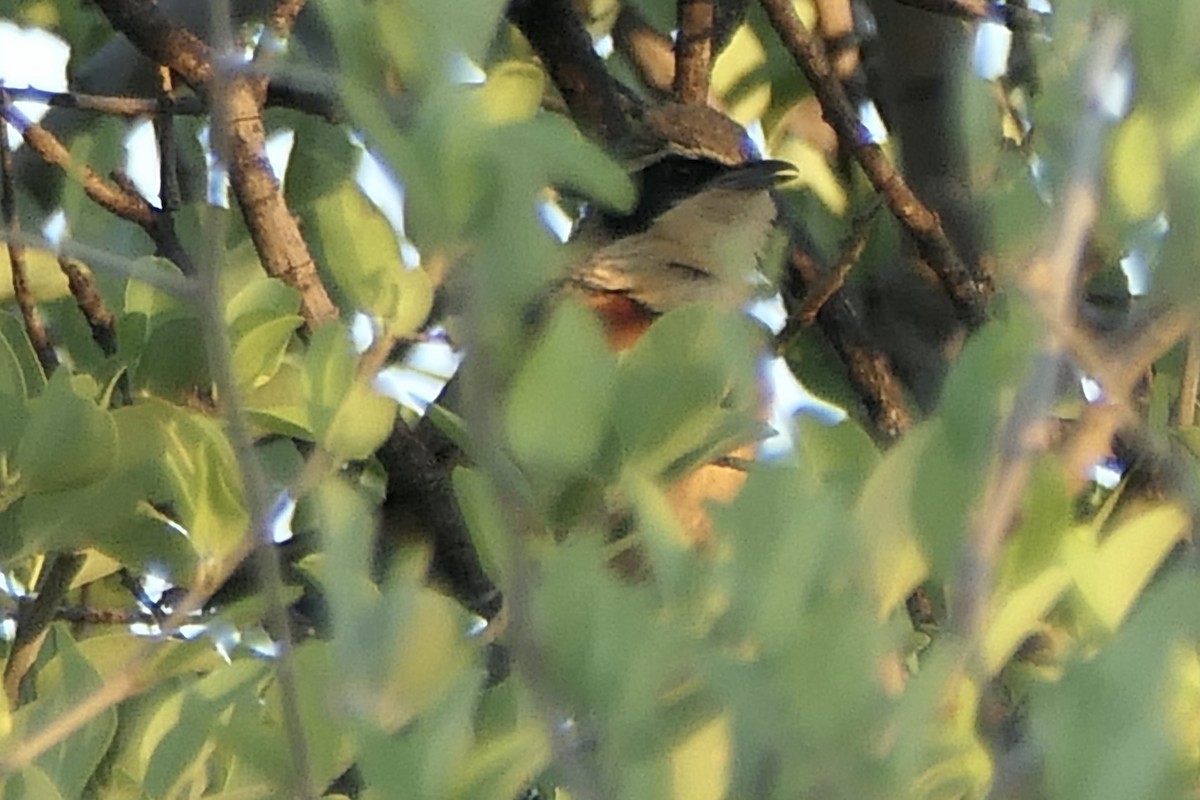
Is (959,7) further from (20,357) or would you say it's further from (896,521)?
(896,521)

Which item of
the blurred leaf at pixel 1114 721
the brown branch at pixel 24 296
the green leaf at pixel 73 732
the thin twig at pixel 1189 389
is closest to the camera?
the blurred leaf at pixel 1114 721

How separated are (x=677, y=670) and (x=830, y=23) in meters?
1.78

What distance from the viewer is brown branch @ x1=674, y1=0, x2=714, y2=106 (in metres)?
2.16

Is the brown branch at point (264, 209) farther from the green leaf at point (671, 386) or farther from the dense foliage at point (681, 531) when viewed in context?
the green leaf at point (671, 386)

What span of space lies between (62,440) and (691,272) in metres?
1.32

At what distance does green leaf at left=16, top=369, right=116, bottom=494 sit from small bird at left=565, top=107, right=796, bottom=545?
0.99m

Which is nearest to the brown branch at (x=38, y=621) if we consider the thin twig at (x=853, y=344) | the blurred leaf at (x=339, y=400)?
the blurred leaf at (x=339, y=400)

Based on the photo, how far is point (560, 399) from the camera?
2.41 ft

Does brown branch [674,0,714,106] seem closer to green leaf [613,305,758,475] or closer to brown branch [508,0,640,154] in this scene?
brown branch [508,0,640,154]

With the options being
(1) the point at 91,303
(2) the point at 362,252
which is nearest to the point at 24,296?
(1) the point at 91,303

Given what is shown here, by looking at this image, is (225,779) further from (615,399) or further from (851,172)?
(851,172)

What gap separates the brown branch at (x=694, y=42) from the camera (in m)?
2.16

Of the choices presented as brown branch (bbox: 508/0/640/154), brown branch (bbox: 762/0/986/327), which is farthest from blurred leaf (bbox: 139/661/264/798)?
brown branch (bbox: 508/0/640/154)

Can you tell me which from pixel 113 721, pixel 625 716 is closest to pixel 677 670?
pixel 625 716
